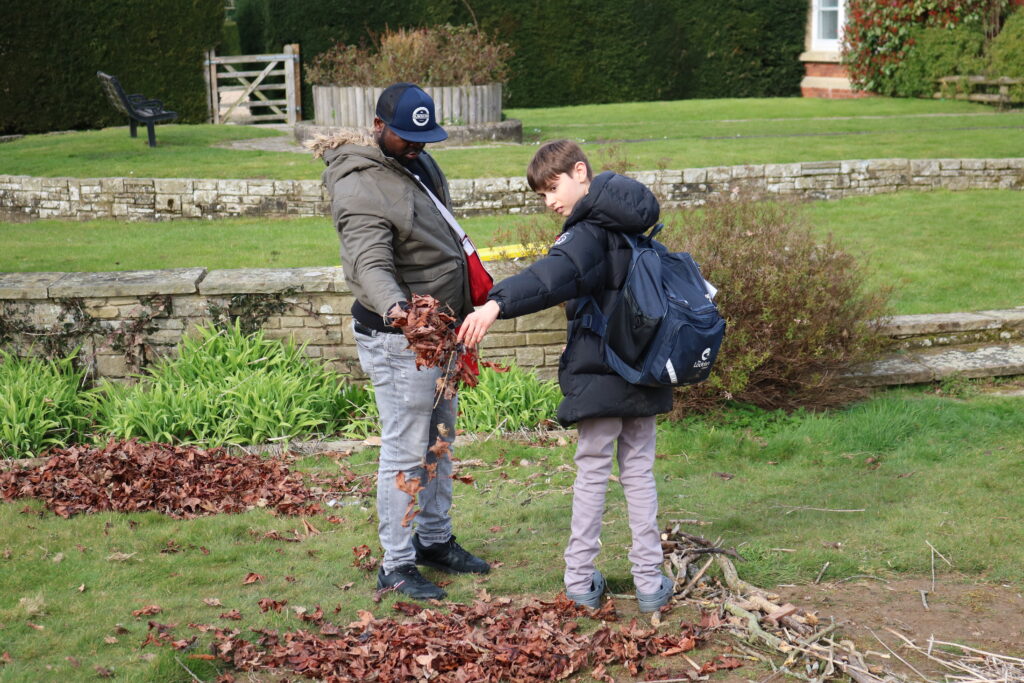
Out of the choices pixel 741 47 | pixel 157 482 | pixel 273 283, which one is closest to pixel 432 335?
pixel 157 482

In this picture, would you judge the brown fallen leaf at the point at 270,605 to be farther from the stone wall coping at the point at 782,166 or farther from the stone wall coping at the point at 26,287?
the stone wall coping at the point at 782,166

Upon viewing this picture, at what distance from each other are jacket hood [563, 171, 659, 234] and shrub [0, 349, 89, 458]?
3.96 m

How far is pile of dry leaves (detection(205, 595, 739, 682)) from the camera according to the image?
11.3 feet

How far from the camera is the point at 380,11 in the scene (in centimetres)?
1906

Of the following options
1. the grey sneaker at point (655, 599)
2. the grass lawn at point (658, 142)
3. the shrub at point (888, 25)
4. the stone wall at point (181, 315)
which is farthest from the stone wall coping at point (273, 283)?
the shrub at point (888, 25)

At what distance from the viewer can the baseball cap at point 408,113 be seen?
368 cm

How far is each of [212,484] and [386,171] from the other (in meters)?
2.44

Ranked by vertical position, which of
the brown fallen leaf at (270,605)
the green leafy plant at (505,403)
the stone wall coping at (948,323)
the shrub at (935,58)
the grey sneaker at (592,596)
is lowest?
the brown fallen leaf at (270,605)

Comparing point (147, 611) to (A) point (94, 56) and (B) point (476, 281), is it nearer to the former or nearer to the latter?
(B) point (476, 281)

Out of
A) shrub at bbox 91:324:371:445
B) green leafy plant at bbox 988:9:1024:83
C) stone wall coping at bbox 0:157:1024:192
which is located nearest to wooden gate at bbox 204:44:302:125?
stone wall coping at bbox 0:157:1024:192

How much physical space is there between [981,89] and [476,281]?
17.4 metres

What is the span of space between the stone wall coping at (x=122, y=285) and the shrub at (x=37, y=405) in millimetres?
434

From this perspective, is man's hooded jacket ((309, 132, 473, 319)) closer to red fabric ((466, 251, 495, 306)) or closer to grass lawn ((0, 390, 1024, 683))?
red fabric ((466, 251, 495, 306))

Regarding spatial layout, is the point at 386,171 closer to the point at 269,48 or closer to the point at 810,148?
the point at 810,148
